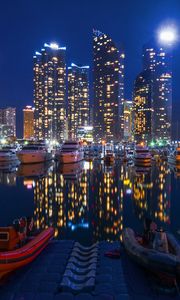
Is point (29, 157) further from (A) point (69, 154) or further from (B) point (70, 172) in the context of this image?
(B) point (70, 172)

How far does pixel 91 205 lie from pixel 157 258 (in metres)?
13.5

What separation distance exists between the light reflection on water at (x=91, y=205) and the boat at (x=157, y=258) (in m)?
3.83

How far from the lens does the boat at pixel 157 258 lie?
1017 cm

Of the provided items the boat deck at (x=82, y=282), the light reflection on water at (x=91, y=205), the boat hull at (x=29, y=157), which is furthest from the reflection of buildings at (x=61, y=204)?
the boat hull at (x=29, y=157)

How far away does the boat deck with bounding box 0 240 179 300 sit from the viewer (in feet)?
30.4

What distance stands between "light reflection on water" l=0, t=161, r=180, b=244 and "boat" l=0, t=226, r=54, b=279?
12.7 ft

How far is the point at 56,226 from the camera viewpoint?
712 inches

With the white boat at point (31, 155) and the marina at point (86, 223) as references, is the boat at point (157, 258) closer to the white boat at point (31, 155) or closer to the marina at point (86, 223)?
the marina at point (86, 223)

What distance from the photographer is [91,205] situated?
2383cm

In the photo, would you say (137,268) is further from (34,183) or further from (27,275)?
(34,183)

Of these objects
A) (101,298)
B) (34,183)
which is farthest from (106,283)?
(34,183)

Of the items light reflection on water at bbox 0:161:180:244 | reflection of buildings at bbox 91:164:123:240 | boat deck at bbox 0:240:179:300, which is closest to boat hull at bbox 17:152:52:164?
light reflection on water at bbox 0:161:180:244

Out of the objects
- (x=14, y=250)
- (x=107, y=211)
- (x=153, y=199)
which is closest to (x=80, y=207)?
(x=107, y=211)

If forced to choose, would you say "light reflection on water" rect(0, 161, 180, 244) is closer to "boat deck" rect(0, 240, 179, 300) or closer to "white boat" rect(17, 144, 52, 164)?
"boat deck" rect(0, 240, 179, 300)
